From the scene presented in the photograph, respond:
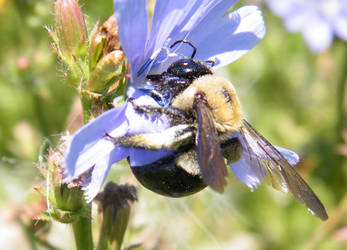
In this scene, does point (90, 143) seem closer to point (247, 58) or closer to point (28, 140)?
point (28, 140)

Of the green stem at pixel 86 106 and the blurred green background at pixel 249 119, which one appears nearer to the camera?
the green stem at pixel 86 106

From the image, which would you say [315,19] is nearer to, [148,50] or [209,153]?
[148,50]

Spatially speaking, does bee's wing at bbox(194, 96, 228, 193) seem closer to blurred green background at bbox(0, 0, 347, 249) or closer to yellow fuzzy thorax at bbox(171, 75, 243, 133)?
yellow fuzzy thorax at bbox(171, 75, 243, 133)

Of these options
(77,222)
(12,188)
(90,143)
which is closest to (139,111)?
(90,143)

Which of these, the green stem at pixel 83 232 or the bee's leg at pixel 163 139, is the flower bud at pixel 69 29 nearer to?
the bee's leg at pixel 163 139

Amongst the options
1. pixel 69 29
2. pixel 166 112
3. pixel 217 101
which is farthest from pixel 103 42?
pixel 217 101

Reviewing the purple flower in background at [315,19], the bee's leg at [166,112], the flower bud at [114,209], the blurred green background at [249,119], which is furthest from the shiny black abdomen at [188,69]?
the purple flower in background at [315,19]
